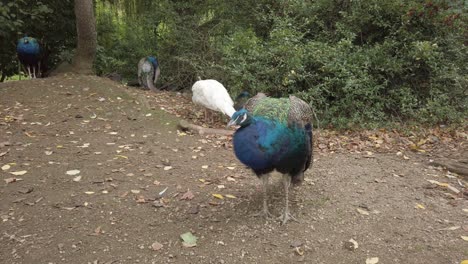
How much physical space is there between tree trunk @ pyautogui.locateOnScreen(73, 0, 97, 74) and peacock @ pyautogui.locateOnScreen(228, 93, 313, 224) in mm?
5537

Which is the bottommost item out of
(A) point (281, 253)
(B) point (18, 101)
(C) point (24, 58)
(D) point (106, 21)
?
(A) point (281, 253)

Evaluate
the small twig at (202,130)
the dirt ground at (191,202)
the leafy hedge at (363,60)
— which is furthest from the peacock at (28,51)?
the small twig at (202,130)

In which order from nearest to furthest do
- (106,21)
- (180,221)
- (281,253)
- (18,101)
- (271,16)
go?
1. (281,253)
2. (180,221)
3. (18,101)
4. (271,16)
5. (106,21)

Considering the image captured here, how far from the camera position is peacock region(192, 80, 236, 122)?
5762 mm

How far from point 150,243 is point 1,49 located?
7.95 metres

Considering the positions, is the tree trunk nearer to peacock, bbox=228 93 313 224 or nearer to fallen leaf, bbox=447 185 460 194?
peacock, bbox=228 93 313 224

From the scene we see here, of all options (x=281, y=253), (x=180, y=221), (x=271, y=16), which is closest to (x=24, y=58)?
(x=271, y=16)

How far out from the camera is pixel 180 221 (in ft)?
11.3

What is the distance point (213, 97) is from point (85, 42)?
11.7 ft

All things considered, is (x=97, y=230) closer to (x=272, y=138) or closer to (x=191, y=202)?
(x=191, y=202)

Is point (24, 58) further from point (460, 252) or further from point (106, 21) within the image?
point (460, 252)

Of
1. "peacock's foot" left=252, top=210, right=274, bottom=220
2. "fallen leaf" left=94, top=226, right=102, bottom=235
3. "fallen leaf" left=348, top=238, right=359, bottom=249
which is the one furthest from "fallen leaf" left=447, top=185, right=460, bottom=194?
"fallen leaf" left=94, top=226, right=102, bottom=235

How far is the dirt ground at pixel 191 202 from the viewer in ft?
10.1

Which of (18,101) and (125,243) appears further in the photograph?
(18,101)
